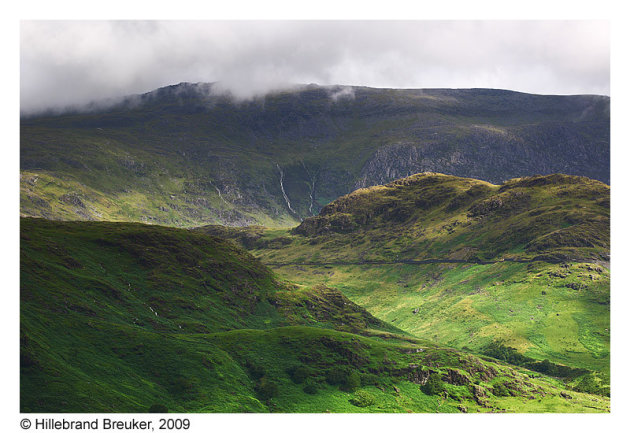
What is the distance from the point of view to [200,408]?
12044 centimetres

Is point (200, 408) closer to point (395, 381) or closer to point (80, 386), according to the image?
point (80, 386)

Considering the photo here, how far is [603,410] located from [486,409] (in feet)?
128

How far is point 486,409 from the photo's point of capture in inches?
6206

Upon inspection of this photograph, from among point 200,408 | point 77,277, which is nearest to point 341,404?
point 200,408
